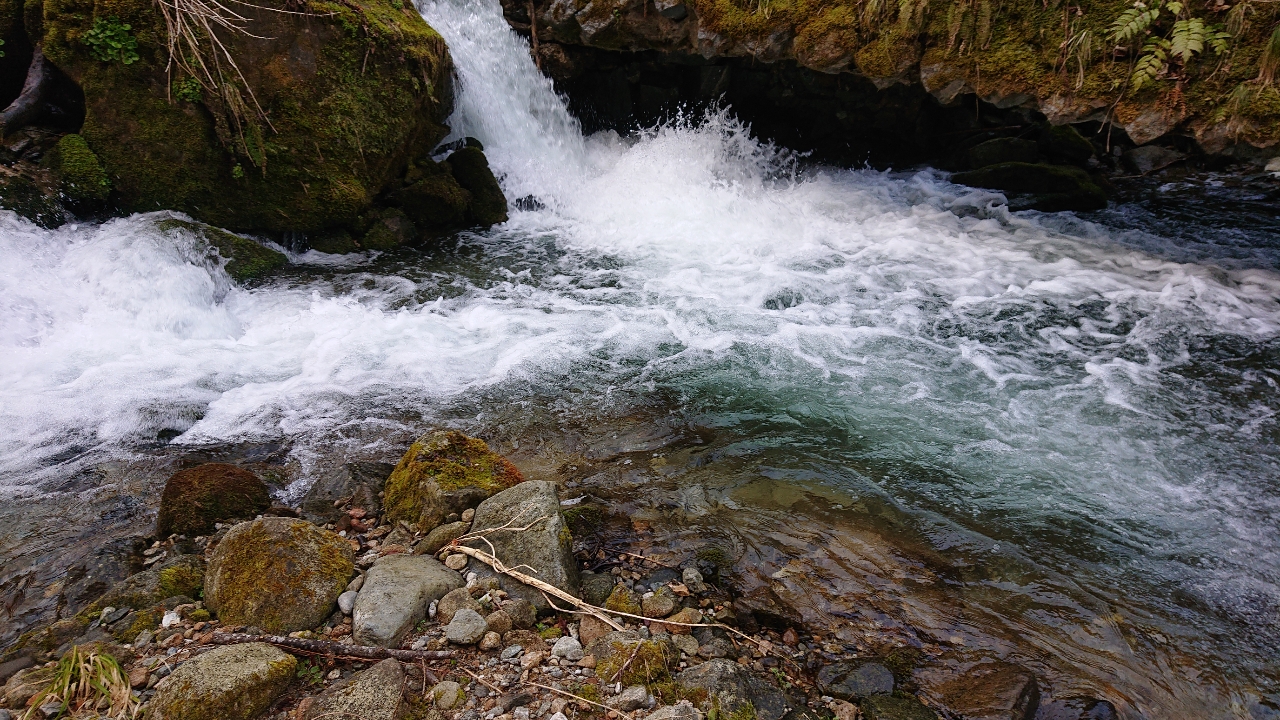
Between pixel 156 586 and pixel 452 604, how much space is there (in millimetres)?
1726

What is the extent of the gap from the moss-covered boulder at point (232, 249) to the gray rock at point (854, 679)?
8288 millimetres

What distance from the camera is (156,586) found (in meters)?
3.53

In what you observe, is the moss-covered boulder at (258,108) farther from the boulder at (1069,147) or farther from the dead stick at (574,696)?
the boulder at (1069,147)

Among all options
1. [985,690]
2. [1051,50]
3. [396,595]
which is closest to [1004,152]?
[1051,50]

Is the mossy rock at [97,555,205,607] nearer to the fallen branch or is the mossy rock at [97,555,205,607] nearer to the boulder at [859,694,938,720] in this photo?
the fallen branch

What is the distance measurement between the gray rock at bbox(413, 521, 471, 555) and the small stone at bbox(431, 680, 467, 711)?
1.14 m

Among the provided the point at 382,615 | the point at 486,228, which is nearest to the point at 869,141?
the point at 486,228

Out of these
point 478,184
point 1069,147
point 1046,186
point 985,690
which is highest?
point 478,184

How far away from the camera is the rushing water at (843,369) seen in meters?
4.07

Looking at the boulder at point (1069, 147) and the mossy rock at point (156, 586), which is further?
the boulder at point (1069, 147)

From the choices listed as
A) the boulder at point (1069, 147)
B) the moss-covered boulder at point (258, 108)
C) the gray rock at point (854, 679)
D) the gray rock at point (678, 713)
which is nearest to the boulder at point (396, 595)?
the gray rock at point (678, 713)

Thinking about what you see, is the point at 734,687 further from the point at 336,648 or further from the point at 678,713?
the point at 336,648

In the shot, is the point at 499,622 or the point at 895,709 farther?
the point at 499,622

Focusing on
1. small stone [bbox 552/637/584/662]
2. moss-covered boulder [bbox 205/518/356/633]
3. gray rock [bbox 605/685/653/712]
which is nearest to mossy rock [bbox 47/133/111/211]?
moss-covered boulder [bbox 205/518/356/633]
